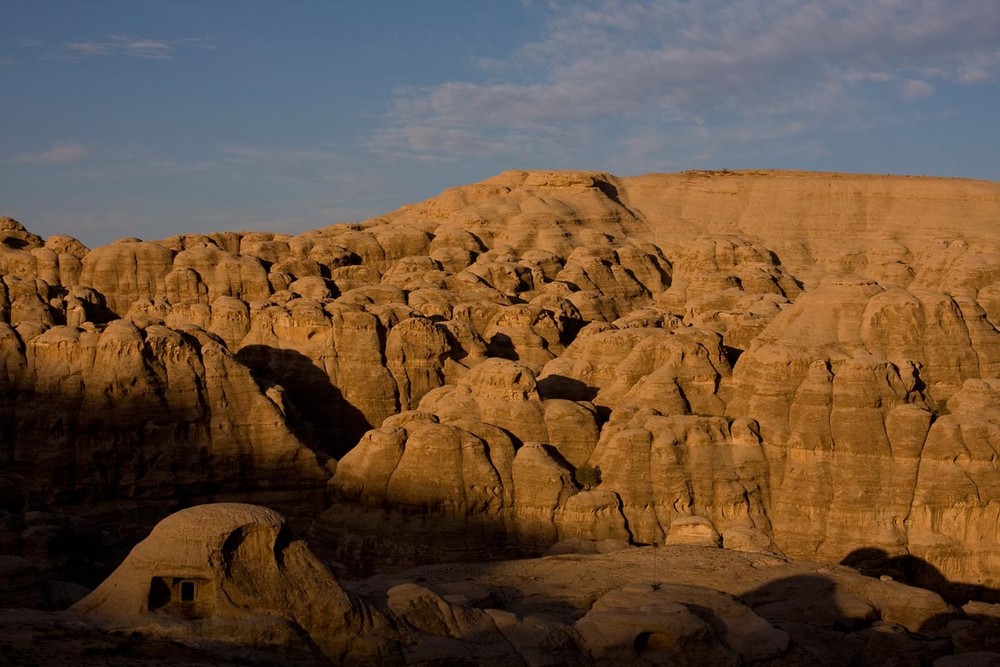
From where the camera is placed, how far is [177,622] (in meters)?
24.3

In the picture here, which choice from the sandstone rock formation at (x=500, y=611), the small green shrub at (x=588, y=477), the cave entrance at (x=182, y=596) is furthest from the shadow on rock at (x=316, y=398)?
the cave entrance at (x=182, y=596)

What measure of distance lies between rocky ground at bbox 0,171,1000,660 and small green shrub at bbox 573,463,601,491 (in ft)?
0.36

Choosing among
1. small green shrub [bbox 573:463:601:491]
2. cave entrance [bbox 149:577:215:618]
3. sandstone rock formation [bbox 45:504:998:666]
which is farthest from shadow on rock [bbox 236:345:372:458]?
cave entrance [bbox 149:577:215:618]

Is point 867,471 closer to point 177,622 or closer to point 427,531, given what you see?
point 427,531

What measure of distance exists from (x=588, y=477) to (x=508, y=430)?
3.59m

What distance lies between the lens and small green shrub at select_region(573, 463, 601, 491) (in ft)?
147

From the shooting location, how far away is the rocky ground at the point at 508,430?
42.2m

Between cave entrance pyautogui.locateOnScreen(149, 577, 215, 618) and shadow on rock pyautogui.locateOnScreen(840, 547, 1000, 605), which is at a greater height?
cave entrance pyautogui.locateOnScreen(149, 577, 215, 618)

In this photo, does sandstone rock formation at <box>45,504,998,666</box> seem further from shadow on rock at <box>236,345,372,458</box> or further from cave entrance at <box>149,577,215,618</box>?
shadow on rock at <box>236,345,372,458</box>

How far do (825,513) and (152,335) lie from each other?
87.2 feet

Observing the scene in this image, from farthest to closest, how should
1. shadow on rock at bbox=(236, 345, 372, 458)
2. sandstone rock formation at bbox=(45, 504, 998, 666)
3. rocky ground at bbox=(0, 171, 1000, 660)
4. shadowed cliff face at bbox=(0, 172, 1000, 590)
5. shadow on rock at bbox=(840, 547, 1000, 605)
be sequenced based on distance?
shadow on rock at bbox=(236, 345, 372, 458), shadowed cliff face at bbox=(0, 172, 1000, 590), rocky ground at bbox=(0, 171, 1000, 660), shadow on rock at bbox=(840, 547, 1000, 605), sandstone rock formation at bbox=(45, 504, 998, 666)

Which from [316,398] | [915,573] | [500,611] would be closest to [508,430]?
[915,573]

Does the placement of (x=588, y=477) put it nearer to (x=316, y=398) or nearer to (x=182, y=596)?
(x=316, y=398)

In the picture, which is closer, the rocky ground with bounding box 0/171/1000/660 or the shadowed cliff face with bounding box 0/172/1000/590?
the rocky ground with bounding box 0/171/1000/660
